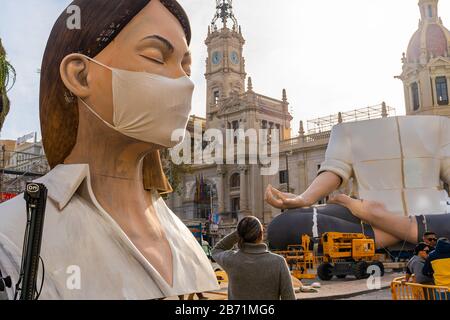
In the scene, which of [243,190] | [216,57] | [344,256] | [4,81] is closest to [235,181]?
[243,190]

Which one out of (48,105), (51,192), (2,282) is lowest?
(2,282)

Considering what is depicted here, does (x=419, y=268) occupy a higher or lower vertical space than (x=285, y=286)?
lower

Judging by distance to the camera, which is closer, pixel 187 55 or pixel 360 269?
pixel 187 55

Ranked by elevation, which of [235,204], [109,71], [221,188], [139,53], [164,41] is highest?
[221,188]

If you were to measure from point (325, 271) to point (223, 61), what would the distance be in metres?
31.1

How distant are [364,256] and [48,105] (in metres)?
12.3

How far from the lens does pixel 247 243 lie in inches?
115

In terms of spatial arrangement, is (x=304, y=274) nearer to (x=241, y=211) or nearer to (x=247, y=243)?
(x=247, y=243)

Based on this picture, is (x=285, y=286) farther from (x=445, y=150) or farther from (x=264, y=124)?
(x=264, y=124)

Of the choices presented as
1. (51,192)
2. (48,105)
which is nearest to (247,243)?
(51,192)

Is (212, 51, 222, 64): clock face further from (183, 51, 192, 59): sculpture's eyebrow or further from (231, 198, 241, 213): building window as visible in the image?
(183, 51, 192, 59): sculpture's eyebrow

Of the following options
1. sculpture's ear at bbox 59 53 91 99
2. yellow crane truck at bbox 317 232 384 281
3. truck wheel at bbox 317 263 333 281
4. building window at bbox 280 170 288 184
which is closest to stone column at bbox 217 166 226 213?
building window at bbox 280 170 288 184

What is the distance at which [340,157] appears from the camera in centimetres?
1612

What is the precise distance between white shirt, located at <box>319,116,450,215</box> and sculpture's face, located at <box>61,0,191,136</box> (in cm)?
1306
